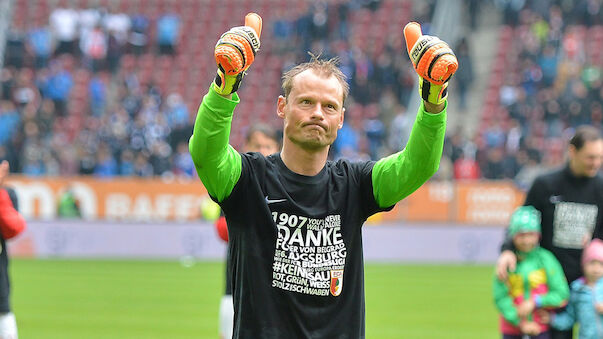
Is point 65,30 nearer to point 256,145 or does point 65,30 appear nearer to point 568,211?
point 256,145

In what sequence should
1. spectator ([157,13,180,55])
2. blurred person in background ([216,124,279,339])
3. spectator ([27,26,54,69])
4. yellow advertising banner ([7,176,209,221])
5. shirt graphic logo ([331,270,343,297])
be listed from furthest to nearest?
1. spectator ([157,13,180,55])
2. spectator ([27,26,54,69])
3. yellow advertising banner ([7,176,209,221])
4. blurred person in background ([216,124,279,339])
5. shirt graphic logo ([331,270,343,297])

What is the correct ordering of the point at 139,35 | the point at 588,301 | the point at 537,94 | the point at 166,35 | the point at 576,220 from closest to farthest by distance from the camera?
the point at 588,301 < the point at 576,220 < the point at 537,94 < the point at 139,35 < the point at 166,35

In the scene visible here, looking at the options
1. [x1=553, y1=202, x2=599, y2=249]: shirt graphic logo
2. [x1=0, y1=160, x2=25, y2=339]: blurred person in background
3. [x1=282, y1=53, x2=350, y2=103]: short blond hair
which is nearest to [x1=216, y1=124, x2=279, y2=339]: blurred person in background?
[x1=0, y1=160, x2=25, y2=339]: blurred person in background

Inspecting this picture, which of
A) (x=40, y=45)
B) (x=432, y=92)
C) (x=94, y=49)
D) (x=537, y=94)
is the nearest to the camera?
(x=432, y=92)

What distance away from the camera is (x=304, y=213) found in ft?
15.5

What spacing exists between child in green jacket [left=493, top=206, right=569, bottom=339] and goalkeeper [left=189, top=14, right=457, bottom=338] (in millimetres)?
3845

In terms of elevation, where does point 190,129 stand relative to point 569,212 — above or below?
above

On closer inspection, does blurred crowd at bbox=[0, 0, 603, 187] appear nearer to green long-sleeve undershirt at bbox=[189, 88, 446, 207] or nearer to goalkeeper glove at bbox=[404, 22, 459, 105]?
green long-sleeve undershirt at bbox=[189, 88, 446, 207]

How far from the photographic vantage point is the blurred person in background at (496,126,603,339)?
844 cm

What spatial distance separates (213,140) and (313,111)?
20.7 inches

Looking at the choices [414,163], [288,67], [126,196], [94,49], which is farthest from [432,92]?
[94,49]

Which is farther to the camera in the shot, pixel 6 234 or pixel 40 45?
pixel 40 45

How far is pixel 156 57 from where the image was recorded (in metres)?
32.3

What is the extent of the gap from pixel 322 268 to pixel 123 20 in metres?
27.9
